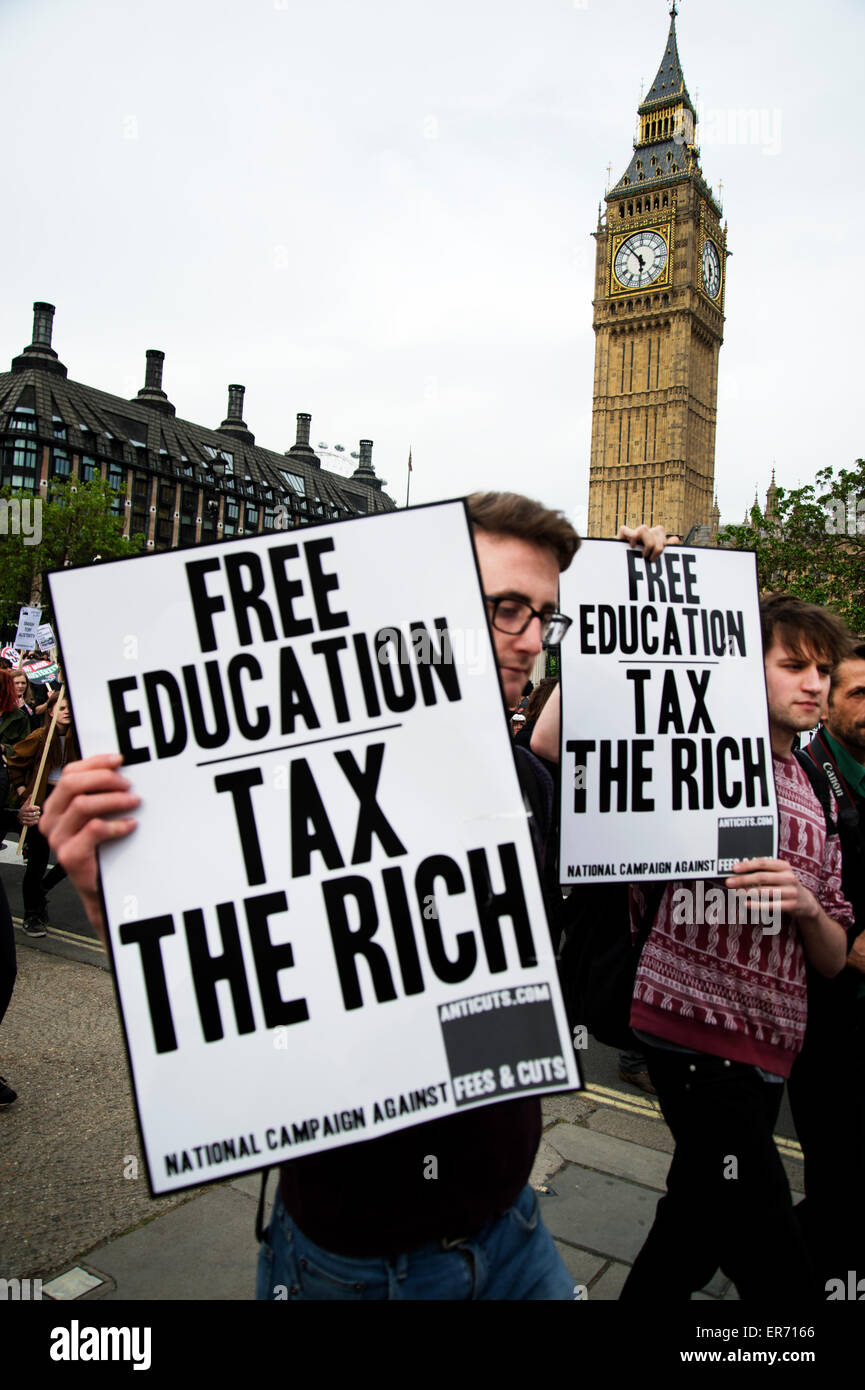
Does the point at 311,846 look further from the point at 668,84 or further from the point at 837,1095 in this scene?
the point at 668,84

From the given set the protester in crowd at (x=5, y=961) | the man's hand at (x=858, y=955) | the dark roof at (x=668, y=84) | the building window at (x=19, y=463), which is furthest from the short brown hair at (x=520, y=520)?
the dark roof at (x=668, y=84)

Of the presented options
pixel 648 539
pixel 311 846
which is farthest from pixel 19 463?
pixel 311 846

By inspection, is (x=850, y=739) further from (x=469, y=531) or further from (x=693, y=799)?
(x=469, y=531)

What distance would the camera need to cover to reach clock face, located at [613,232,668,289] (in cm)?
7444

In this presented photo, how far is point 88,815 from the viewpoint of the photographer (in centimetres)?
136

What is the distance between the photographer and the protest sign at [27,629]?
12.5 m

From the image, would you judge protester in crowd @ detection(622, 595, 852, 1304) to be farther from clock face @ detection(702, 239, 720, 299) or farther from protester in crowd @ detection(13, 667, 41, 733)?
clock face @ detection(702, 239, 720, 299)

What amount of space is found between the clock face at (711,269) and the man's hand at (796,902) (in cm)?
8491

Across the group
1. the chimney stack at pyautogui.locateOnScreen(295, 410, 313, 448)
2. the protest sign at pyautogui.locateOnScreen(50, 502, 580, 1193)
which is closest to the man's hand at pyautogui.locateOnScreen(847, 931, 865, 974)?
the protest sign at pyautogui.locateOnScreen(50, 502, 580, 1193)

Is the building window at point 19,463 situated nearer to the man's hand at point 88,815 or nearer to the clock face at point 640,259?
the clock face at point 640,259

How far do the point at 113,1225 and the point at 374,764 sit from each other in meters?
2.68

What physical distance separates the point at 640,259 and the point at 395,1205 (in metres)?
85.3
